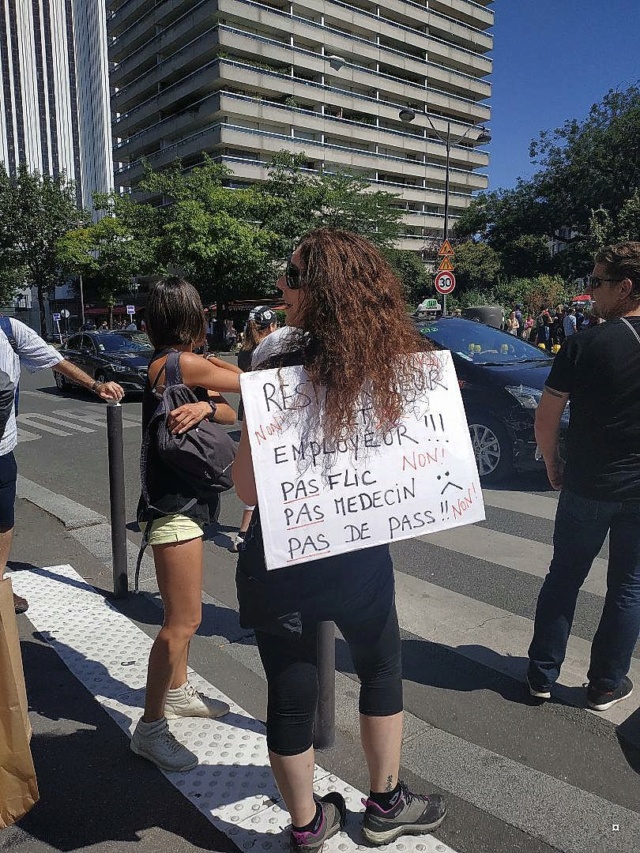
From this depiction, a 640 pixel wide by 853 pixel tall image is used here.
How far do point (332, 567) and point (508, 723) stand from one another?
4.98 ft

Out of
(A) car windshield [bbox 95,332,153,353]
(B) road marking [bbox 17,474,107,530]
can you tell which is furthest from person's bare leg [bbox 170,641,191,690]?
(A) car windshield [bbox 95,332,153,353]

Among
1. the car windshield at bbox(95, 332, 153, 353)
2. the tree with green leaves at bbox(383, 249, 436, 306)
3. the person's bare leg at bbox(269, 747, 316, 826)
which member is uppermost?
the tree with green leaves at bbox(383, 249, 436, 306)

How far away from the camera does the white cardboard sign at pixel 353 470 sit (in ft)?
5.99

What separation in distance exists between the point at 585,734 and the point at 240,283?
34.6 meters

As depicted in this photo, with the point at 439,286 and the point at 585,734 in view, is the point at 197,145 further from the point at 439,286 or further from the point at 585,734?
the point at 585,734

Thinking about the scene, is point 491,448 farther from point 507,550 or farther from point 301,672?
point 301,672

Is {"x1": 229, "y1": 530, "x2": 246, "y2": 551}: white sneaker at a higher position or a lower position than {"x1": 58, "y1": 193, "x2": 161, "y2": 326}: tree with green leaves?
lower

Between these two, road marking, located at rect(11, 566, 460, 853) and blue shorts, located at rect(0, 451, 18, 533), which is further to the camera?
blue shorts, located at rect(0, 451, 18, 533)

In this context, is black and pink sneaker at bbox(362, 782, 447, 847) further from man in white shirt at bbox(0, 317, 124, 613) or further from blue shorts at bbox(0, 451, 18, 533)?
blue shorts at bbox(0, 451, 18, 533)

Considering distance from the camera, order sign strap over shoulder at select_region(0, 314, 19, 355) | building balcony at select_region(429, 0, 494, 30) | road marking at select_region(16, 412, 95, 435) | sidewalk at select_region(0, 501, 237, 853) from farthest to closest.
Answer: building balcony at select_region(429, 0, 494, 30) < road marking at select_region(16, 412, 95, 435) < sign strap over shoulder at select_region(0, 314, 19, 355) < sidewalk at select_region(0, 501, 237, 853)

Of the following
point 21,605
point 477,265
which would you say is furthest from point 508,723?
point 477,265

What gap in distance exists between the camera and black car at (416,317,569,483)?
22.5ft

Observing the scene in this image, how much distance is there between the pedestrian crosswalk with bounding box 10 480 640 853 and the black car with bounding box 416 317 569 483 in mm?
2049

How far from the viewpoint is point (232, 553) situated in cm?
520
